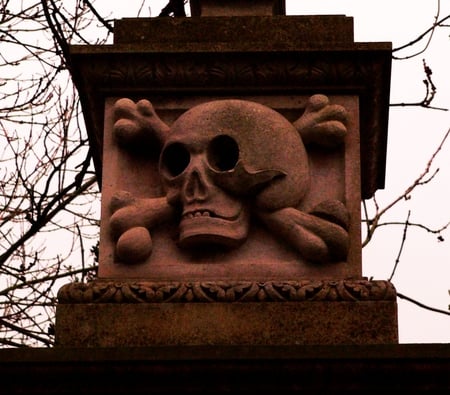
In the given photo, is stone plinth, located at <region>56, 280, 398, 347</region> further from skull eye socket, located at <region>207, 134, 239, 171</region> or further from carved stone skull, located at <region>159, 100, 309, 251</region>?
skull eye socket, located at <region>207, 134, 239, 171</region>

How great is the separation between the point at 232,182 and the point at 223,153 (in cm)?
20

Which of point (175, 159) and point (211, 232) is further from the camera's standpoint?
point (175, 159)

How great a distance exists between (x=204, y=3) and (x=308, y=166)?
3.61 ft

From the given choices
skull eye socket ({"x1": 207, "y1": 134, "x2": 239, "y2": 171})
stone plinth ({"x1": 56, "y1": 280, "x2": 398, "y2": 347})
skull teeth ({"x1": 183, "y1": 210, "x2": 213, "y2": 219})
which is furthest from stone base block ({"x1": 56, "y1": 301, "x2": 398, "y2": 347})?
skull eye socket ({"x1": 207, "y1": 134, "x2": 239, "y2": 171})

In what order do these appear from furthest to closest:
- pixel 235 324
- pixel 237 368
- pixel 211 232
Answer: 1. pixel 211 232
2. pixel 235 324
3. pixel 237 368

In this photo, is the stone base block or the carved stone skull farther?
the carved stone skull

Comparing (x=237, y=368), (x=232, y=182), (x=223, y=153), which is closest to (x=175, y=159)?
(x=223, y=153)

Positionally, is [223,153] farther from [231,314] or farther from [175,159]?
[231,314]

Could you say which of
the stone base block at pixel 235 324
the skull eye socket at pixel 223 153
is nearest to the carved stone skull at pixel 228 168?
the skull eye socket at pixel 223 153

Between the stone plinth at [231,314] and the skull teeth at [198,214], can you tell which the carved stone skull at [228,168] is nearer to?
the skull teeth at [198,214]

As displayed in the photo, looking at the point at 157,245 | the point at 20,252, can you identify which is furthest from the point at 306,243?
the point at 20,252

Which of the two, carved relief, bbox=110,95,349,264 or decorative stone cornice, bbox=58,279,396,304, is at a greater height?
carved relief, bbox=110,95,349,264

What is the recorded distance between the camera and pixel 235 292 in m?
6.86

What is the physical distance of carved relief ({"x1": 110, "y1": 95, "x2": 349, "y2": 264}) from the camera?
7.06 m
